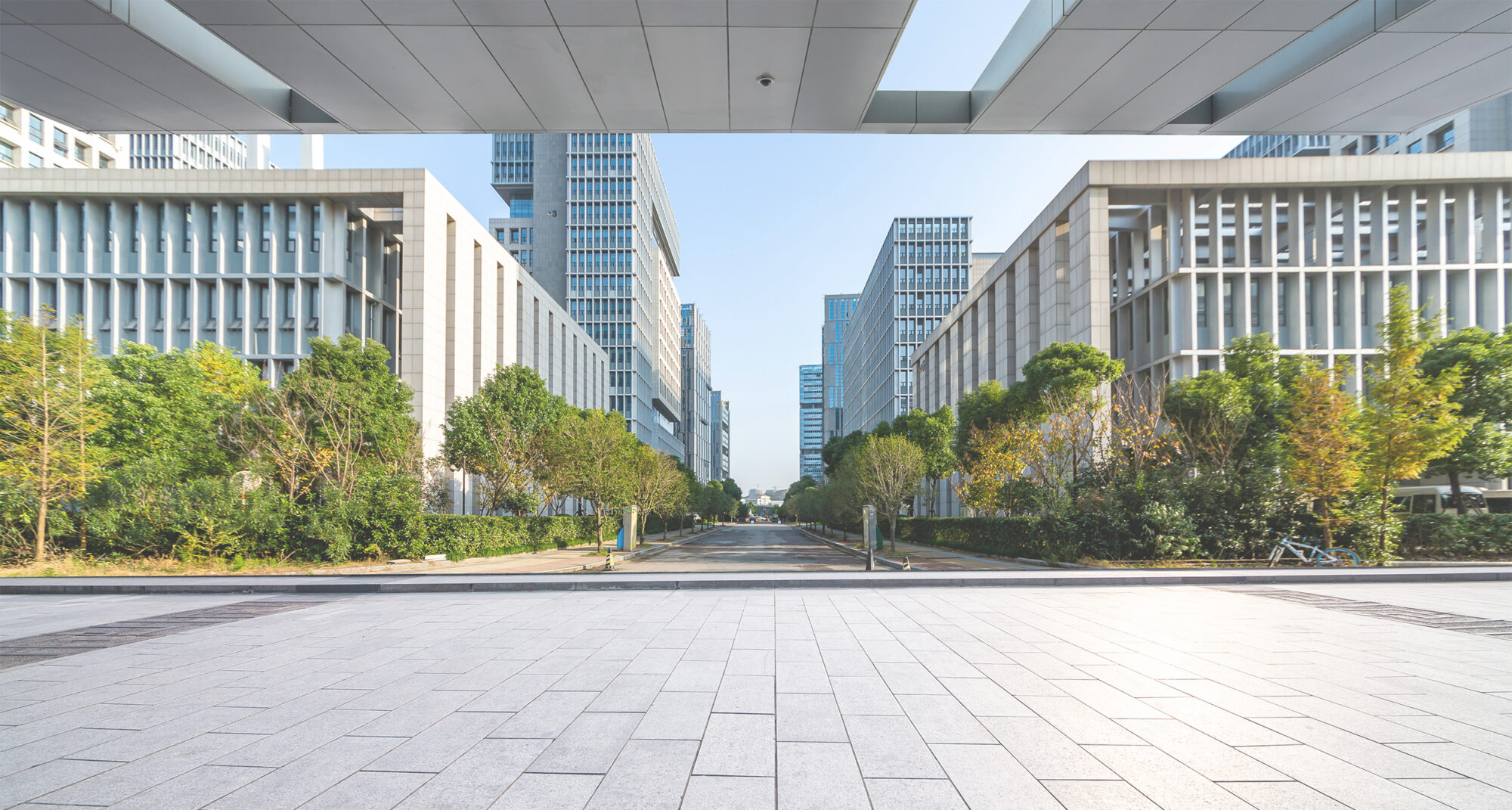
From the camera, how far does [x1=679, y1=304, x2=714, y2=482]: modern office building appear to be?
14738 cm

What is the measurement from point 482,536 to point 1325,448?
25339 millimetres

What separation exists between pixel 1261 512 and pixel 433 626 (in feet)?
65.1

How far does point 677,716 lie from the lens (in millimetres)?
5441

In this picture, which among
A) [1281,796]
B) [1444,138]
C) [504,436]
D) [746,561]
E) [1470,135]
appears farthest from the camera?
[1444,138]

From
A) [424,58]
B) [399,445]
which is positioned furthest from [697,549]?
[424,58]

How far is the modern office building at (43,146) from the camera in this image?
48.8 metres

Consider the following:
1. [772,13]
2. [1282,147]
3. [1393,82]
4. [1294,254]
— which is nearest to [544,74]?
[772,13]

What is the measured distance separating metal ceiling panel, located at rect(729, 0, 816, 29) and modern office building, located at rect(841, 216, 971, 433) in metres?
88.5

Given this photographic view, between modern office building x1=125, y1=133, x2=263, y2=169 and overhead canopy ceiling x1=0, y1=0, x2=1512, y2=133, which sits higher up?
modern office building x1=125, y1=133, x2=263, y2=169

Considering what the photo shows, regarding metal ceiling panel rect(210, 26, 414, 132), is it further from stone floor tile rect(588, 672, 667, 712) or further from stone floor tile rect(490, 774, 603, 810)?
stone floor tile rect(588, 672, 667, 712)

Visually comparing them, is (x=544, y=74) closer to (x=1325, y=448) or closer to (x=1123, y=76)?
(x=1123, y=76)

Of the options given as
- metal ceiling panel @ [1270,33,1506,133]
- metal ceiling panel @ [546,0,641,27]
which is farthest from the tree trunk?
metal ceiling panel @ [1270,33,1506,133]

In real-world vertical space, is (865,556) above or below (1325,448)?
below

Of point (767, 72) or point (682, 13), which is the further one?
point (767, 72)
